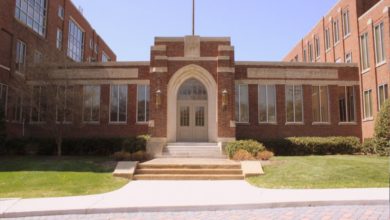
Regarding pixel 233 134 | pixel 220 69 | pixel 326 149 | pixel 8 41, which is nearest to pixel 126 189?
pixel 233 134

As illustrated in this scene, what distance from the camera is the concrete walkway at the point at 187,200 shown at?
8.73 metres

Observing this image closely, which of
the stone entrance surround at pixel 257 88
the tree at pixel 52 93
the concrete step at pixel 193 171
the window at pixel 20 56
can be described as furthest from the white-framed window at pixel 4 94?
the concrete step at pixel 193 171

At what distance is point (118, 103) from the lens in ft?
78.5

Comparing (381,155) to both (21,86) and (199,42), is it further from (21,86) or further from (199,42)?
(21,86)

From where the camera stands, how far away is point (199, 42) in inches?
833

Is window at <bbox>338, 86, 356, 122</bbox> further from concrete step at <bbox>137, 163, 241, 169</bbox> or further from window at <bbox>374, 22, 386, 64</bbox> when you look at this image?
concrete step at <bbox>137, 163, 241, 169</bbox>

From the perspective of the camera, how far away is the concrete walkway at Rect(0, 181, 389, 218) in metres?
8.73

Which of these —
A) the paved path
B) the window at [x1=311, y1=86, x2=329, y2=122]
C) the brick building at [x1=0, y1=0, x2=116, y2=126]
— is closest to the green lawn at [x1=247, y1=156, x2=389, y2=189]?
the paved path

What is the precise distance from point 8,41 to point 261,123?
16.9 metres

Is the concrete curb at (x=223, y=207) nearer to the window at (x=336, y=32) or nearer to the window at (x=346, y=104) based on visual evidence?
the window at (x=346, y=104)

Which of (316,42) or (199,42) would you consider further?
(316,42)

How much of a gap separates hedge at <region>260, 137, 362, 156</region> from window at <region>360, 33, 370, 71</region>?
5.72 meters

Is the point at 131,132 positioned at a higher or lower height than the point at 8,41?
lower

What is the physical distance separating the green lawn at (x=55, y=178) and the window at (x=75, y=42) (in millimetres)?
19184
